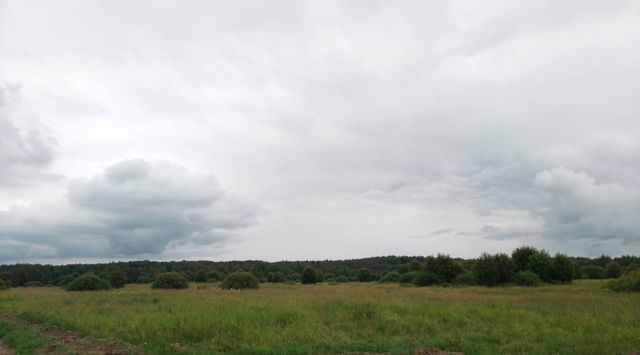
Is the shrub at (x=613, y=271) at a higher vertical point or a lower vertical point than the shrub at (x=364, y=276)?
higher

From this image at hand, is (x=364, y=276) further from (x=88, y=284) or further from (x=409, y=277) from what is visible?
(x=88, y=284)

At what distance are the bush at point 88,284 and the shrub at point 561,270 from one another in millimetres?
47002

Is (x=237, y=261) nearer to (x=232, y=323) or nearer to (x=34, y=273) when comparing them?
(x=34, y=273)

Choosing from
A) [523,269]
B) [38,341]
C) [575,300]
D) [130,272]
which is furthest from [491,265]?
[130,272]

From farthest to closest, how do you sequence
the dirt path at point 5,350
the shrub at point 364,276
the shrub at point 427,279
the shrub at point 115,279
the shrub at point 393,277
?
the shrub at point 364,276
the shrub at point 393,277
the shrub at point 115,279
the shrub at point 427,279
the dirt path at point 5,350

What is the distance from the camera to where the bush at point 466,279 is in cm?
5072

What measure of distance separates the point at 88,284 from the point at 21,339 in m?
38.6

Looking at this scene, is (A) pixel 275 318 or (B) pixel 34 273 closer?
(A) pixel 275 318

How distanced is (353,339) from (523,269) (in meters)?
42.3

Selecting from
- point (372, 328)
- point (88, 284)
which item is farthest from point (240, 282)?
point (372, 328)

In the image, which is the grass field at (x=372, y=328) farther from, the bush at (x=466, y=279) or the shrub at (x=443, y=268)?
the shrub at (x=443, y=268)

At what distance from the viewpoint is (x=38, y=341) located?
14.5 m

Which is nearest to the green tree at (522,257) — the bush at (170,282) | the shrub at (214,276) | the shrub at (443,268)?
the shrub at (443,268)

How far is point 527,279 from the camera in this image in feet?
150
